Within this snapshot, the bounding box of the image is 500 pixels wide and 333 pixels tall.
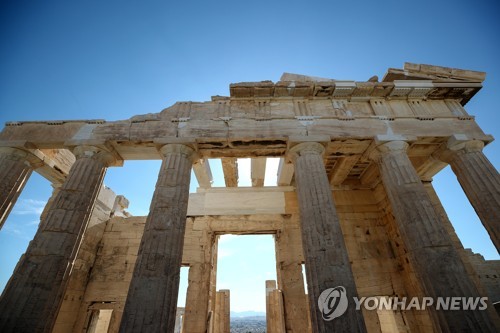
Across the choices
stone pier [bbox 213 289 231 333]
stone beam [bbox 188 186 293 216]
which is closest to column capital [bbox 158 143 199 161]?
stone beam [bbox 188 186 293 216]

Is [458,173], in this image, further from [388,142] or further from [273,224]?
[273,224]

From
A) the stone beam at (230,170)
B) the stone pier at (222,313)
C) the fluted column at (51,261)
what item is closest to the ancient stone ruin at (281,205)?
the fluted column at (51,261)

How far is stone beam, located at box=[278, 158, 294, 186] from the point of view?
33.7ft

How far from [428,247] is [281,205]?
224 inches

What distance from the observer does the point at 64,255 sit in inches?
227

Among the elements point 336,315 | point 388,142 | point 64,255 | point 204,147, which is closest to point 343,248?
point 336,315

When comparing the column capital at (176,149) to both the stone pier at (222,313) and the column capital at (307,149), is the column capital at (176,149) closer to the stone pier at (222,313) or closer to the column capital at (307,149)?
the column capital at (307,149)

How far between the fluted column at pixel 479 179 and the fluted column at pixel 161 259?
25.7 ft

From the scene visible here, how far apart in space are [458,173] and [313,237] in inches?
208

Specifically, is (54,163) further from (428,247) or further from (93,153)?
(428,247)

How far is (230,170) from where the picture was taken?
34.9 feet

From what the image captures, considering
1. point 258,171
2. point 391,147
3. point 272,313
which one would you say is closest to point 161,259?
point 258,171

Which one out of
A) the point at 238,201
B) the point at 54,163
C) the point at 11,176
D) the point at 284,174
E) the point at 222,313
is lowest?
the point at 222,313

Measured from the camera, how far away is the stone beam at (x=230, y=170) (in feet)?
→ 33.3
